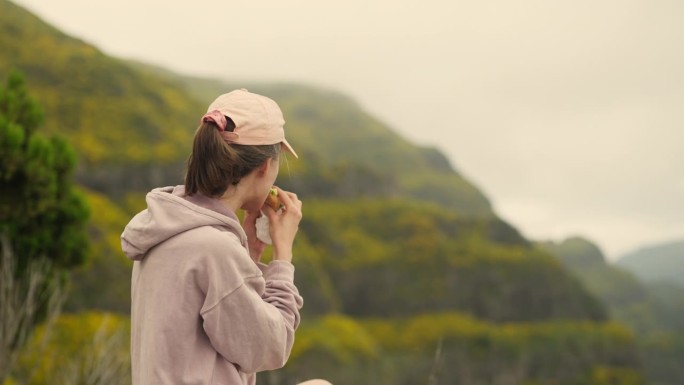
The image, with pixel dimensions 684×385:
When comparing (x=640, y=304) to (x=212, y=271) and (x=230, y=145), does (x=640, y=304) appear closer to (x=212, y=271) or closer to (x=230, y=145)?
(x=230, y=145)

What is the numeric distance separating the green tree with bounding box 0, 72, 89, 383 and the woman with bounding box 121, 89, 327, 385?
39.3 ft

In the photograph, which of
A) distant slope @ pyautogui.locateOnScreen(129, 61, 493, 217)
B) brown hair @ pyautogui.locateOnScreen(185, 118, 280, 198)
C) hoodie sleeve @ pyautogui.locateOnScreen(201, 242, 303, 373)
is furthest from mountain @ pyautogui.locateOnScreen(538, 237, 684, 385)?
brown hair @ pyautogui.locateOnScreen(185, 118, 280, 198)

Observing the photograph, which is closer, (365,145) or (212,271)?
(212,271)

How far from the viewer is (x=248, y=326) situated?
2.51 m

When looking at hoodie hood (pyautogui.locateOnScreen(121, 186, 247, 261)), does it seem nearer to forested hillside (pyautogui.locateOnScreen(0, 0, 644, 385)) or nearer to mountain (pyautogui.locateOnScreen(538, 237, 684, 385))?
forested hillside (pyautogui.locateOnScreen(0, 0, 644, 385))

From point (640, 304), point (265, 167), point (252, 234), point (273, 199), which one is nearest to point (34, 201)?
point (252, 234)

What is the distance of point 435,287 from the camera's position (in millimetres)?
81250

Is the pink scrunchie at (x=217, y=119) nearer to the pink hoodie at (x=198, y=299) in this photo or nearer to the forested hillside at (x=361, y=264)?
the pink hoodie at (x=198, y=299)

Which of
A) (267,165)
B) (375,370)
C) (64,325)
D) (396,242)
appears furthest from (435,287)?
(267,165)

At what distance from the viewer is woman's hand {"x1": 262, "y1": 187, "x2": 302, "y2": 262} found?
113 inches

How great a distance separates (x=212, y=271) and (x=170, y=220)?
8.9 inches

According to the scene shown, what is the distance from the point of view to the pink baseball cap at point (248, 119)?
2629 mm

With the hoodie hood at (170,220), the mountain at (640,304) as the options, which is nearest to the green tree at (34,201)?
the hoodie hood at (170,220)

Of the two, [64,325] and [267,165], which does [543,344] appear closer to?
[64,325]
